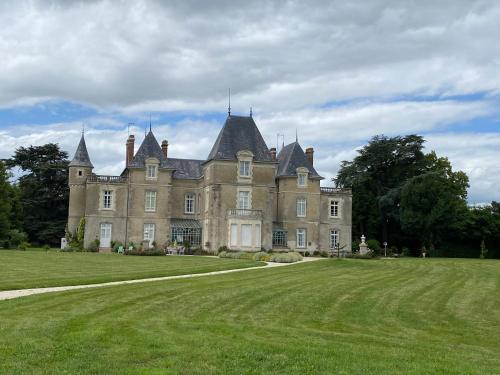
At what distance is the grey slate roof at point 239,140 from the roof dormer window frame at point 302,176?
344 centimetres

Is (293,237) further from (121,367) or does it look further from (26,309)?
(121,367)

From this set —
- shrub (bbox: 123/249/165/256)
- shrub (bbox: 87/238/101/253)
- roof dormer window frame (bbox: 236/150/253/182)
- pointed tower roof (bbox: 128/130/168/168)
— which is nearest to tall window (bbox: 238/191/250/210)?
roof dormer window frame (bbox: 236/150/253/182)

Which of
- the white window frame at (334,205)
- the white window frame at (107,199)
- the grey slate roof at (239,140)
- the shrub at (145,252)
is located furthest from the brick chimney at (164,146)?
the white window frame at (334,205)

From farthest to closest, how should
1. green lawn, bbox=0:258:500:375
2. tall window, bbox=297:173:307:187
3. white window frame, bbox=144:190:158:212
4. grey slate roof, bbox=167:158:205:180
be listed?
grey slate roof, bbox=167:158:205:180 → tall window, bbox=297:173:307:187 → white window frame, bbox=144:190:158:212 → green lawn, bbox=0:258:500:375

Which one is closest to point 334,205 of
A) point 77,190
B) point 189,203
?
point 189,203

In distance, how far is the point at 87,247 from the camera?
142 ft

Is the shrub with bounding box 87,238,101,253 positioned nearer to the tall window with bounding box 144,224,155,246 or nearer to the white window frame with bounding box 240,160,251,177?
the tall window with bounding box 144,224,155,246

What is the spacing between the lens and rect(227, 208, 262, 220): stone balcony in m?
42.2

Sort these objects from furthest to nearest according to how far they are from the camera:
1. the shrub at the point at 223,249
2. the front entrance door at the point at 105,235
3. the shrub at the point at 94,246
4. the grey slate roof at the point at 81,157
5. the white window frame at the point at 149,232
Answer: the grey slate roof at the point at 81,157
the white window frame at the point at 149,232
the front entrance door at the point at 105,235
the shrub at the point at 94,246
the shrub at the point at 223,249

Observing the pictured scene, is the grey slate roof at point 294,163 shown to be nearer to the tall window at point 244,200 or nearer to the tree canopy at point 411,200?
the tall window at point 244,200

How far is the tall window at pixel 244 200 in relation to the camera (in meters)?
43.1

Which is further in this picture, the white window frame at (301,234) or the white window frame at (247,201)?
the white window frame at (301,234)

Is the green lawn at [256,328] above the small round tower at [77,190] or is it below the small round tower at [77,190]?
below

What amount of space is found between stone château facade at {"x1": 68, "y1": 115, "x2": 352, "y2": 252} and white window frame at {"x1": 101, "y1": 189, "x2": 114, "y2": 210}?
2.8 inches
